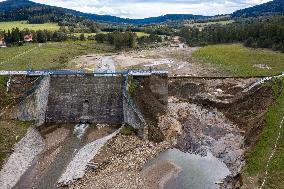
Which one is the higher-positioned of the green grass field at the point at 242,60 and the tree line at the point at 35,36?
the tree line at the point at 35,36

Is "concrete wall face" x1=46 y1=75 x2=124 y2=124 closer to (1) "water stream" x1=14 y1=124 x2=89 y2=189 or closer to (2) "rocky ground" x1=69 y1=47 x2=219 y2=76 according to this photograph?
(1) "water stream" x1=14 y1=124 x2=89 y2=189

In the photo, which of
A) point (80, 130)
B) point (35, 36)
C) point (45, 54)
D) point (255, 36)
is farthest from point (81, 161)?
point (255, 36)

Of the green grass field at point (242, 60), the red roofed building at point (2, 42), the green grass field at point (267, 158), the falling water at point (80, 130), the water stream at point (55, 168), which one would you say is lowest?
the water stream at point (55, 168)

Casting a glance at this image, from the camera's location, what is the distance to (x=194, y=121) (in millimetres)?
70438

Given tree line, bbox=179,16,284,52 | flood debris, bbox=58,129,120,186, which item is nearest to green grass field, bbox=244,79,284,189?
flood debris, bbox=58,129,120,186

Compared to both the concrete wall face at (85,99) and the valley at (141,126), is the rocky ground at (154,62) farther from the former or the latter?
the concrete wall face at (85,99)

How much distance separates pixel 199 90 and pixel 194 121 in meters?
16.0

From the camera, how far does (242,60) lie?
109 meters

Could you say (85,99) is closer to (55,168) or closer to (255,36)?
(55,168)

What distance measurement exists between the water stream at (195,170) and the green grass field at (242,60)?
41.5 meters

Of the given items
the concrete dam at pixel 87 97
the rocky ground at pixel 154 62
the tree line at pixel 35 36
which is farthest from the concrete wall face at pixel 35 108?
the tree line at pixel 35 36

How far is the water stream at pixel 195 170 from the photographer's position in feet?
163

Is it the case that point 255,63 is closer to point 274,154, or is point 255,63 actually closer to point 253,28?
point 253,28

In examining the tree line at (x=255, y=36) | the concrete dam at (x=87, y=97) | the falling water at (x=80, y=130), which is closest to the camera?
the falling water at (x=80, y=130)
